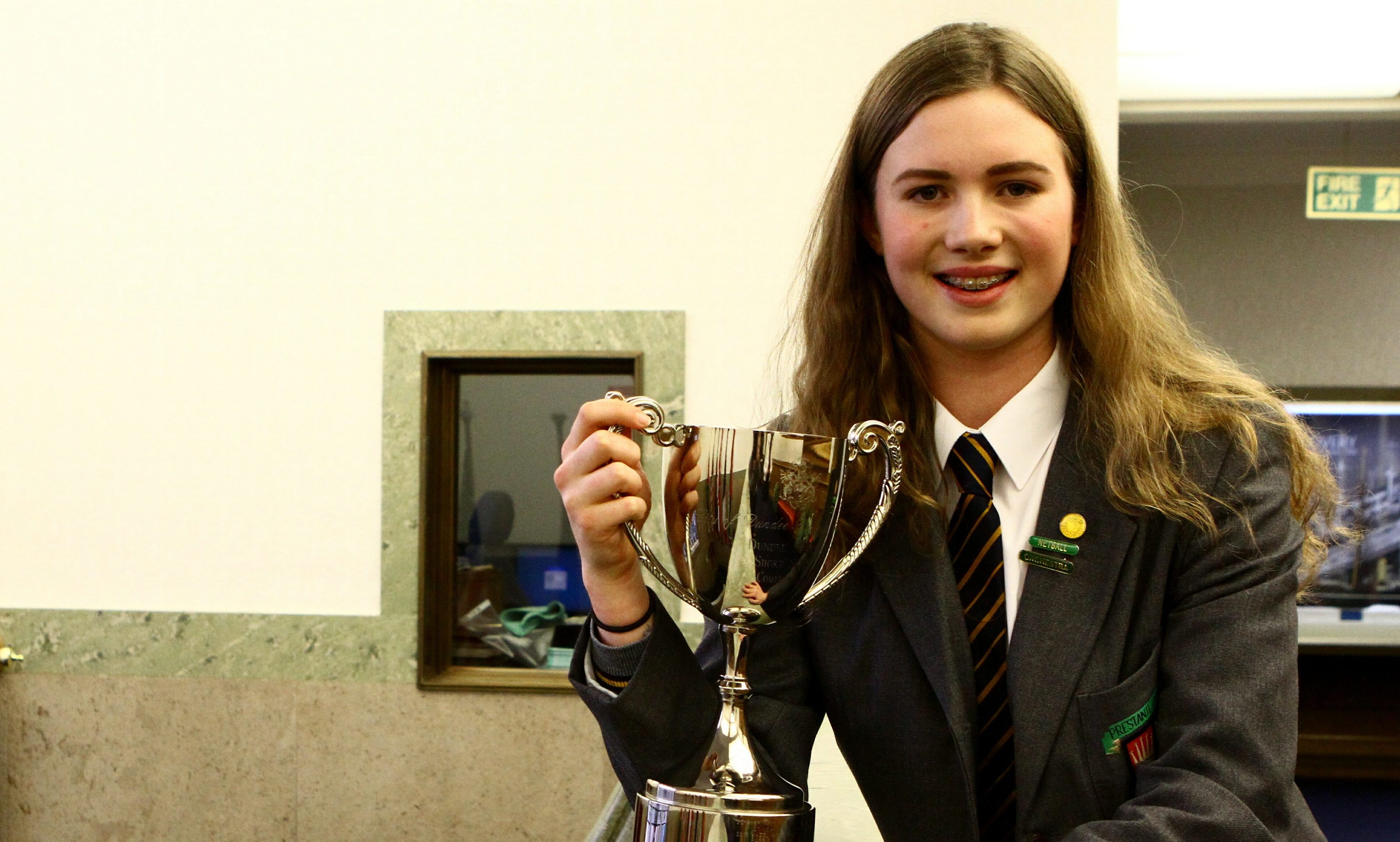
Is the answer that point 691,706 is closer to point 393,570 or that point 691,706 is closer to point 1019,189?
point 1019,189

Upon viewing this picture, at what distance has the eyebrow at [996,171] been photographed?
1074mm

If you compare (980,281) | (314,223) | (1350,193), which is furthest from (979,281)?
(1350,193)

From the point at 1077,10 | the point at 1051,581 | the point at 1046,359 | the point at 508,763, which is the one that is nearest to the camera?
the point at 1051,581

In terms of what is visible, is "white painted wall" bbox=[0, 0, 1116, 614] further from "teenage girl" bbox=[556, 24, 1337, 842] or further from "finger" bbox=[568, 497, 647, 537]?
"finger" bbox=[568, 497, 647, 537]

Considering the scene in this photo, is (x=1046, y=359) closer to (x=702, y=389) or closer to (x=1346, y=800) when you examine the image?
(x=702, y=389)

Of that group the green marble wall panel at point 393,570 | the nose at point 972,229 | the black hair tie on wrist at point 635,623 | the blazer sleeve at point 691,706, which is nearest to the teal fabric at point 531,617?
the green marble wall panel at point 393,570

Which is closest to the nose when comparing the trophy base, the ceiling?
the trophy base

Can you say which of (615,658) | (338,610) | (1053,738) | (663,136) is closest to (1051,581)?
(1053,738)

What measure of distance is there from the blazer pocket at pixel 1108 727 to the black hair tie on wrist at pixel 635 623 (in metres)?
0.39

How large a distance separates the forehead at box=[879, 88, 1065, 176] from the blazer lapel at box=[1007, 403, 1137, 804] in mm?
293

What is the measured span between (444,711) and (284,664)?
0.51m

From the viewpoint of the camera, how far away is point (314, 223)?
3637 mm

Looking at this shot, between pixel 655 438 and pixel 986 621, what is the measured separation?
0.36m

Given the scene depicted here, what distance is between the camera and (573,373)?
3.71 meters
